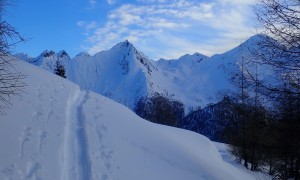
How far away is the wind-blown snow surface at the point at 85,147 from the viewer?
40.5 ft

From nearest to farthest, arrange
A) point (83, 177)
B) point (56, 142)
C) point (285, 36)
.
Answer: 1. point (285, 36)
2. point (83, 177)
3. point (56, 142)

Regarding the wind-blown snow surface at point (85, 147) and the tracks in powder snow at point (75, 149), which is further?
the wind-blown snow surface at point (85, 147)

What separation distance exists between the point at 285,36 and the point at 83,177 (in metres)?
6.68

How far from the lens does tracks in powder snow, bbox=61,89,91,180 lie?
12016mm

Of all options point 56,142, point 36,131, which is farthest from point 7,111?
point 56,142

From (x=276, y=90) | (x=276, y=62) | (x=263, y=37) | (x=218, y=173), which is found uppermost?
(x=263, y=37)

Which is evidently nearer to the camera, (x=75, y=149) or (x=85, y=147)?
(x=75, y=149)

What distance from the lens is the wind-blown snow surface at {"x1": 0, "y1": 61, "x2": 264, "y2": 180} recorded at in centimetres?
1236

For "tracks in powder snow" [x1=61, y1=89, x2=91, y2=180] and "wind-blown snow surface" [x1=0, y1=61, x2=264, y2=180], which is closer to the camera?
"tracks in powder snow" [x1=61, y1=89, x2=91, y2=180]

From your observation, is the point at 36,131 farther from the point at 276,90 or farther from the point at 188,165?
the point at 276,90

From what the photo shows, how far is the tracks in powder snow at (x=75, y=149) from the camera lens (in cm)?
1202

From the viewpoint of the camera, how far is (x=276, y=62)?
11398 millimetres

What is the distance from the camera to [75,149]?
1420cm

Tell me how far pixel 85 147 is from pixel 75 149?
47cm
